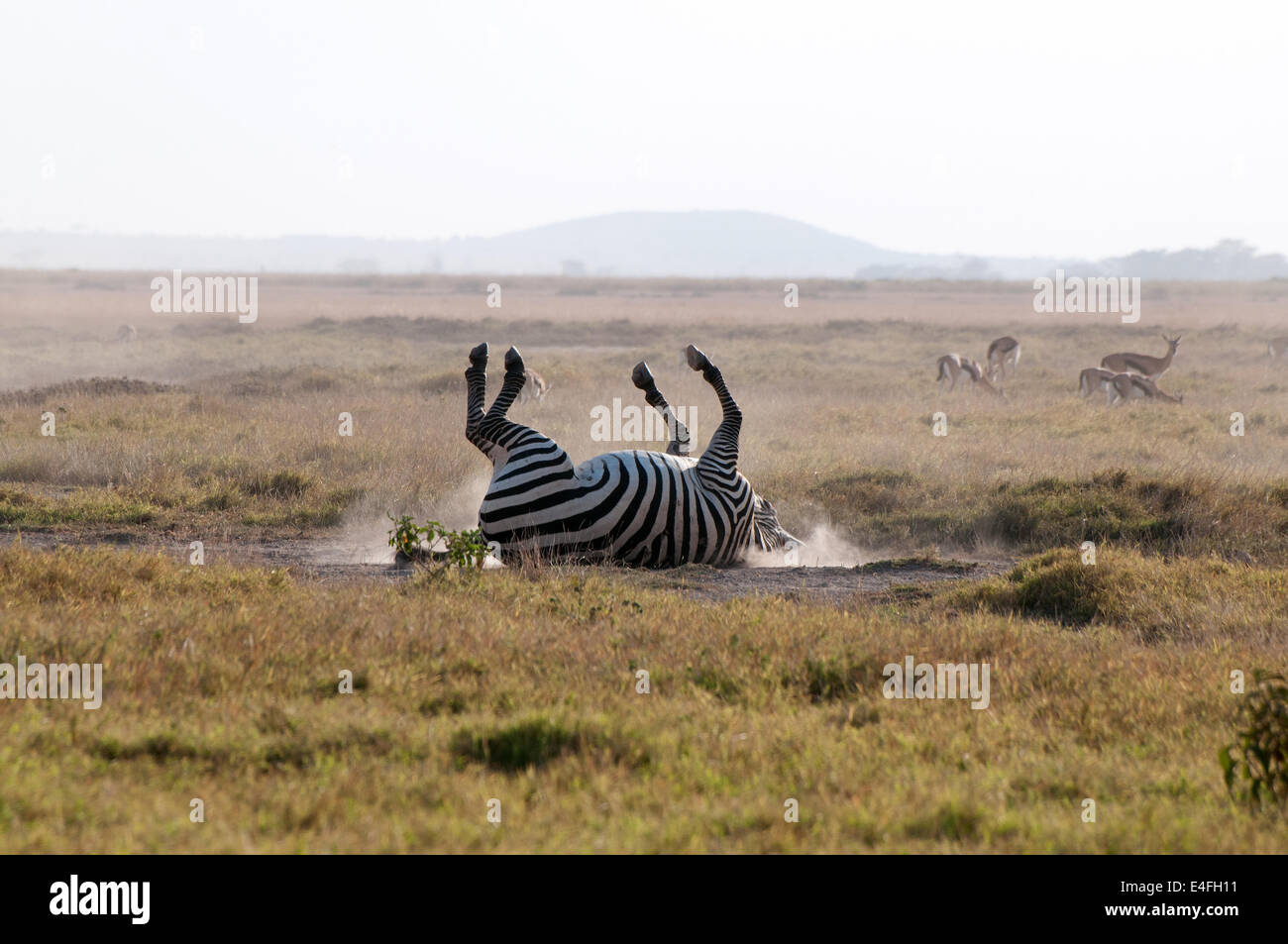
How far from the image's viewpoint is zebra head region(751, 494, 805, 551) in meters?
9.95

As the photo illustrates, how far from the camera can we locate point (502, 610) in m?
7.03

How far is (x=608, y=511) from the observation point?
28.3 ft

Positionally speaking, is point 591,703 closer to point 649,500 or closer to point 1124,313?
point 649,500

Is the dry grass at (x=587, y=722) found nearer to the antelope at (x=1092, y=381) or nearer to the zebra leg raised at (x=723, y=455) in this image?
the zebra leg raised at (x=723, y=455)

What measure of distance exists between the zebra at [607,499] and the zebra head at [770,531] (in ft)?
1.08

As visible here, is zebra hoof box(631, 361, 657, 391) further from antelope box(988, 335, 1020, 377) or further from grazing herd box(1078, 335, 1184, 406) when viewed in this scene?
antelope box(988, 335, 1020, 377)

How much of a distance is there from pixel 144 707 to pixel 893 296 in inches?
3285

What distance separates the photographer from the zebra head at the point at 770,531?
32.7ft

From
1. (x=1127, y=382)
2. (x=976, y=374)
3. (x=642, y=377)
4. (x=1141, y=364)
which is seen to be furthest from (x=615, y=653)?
(x=1141, y=364)

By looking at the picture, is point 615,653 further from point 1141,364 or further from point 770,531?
point 1141,364

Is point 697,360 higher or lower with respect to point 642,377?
Result: higher

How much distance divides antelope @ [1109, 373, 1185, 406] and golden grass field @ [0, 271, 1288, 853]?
16.7 ft

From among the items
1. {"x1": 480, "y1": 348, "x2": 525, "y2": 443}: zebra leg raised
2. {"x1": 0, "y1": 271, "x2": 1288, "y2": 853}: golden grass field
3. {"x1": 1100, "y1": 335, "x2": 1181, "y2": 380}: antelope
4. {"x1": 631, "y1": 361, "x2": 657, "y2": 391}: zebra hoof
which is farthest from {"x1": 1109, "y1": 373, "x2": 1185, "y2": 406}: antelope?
{"x1": 480, "y1": 348, "x2": 525, "y2": 443}: zebra leg raised

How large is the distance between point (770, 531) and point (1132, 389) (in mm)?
14023
